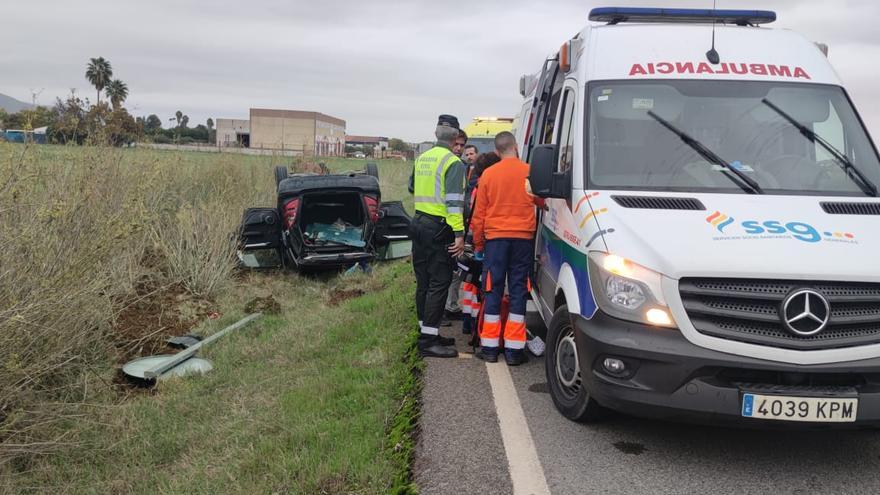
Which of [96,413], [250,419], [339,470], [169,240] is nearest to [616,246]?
[339,470]

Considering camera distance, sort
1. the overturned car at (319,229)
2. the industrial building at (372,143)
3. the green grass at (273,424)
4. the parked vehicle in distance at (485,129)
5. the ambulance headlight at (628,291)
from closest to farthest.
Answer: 1. the ambulance headlight at (628,291)
2. the green grass at (273,424)
3. the overturned car at (319,229)
4. the parked vehicle in distance at (485,129)
5. the industrial building at (372,143)

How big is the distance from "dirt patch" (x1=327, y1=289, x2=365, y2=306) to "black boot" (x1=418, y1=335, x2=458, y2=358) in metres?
3.30

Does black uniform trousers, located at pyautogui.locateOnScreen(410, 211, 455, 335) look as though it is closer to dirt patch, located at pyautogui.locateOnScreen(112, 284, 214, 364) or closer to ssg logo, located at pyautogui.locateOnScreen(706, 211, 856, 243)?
dirt patch, located at pyautogui.locateOnScreen(112, 284, 214, 364)

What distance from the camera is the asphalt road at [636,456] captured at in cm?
374

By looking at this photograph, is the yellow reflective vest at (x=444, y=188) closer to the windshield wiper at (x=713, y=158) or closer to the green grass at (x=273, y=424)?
the green grass at (x=273, y=424)

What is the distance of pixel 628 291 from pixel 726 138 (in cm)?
156

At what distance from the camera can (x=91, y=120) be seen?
33.2 ft

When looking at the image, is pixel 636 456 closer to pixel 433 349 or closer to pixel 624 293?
pixel 624 293

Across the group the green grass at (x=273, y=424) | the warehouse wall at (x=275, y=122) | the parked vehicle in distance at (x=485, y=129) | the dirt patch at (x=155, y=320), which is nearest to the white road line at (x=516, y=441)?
the green grass at (x=273, y=424)

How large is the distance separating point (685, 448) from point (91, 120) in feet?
30.3

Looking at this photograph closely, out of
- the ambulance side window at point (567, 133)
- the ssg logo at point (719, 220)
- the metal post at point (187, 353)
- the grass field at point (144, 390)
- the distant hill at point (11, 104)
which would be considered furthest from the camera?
the distant hill at point (11, 104)

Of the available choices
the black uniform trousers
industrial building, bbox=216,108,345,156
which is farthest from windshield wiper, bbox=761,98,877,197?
industrial building, bbox=216,108,345,156

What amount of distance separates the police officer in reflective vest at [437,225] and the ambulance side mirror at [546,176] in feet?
4.55

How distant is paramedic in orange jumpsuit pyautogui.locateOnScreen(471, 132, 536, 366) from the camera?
225 inches
